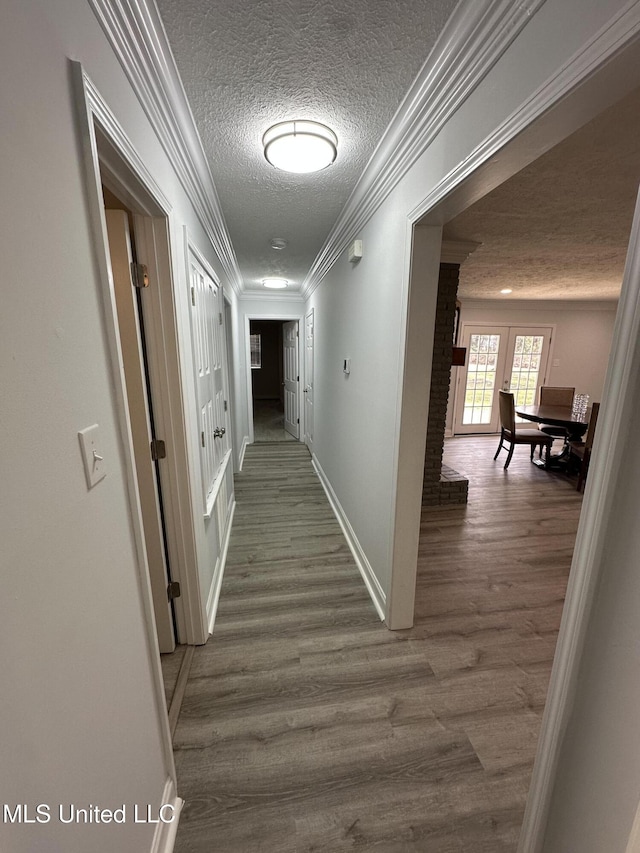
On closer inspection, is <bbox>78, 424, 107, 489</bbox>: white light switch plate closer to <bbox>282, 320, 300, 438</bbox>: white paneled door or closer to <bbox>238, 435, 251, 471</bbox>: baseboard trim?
<bbox>238, 435, 251, 471</bbox>: baseboard trim

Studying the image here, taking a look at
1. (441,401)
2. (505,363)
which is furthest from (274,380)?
(441,401)

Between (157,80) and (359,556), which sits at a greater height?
(157,80)

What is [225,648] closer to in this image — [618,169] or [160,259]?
[160,259]

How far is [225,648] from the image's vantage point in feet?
5.91

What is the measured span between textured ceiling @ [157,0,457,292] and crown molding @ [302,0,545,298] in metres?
0.04

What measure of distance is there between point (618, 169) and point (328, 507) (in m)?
3.08

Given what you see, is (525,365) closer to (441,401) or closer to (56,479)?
(441,401)

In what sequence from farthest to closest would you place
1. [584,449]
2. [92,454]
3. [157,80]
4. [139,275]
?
[584,449]
[139,275]
[157,80]
[92,454]

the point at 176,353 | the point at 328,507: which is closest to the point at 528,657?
the point at 328,507

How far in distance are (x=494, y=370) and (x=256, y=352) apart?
606cm

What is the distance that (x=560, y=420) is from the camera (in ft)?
13.4

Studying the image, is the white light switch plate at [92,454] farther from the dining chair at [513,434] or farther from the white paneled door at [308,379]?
the dining chair at [513,434]

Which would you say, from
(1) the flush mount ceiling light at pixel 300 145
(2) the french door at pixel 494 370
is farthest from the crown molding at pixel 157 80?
(2) the french door at pixel 494 370

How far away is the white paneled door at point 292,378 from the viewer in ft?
18.2
